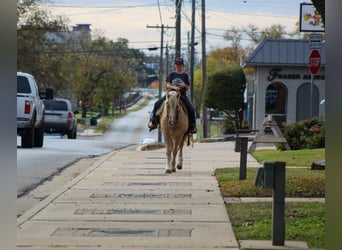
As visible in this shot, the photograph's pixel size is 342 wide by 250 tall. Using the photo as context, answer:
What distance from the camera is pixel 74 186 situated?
42.1ft

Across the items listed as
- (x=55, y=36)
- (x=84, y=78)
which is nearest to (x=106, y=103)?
(x=84, y=78)

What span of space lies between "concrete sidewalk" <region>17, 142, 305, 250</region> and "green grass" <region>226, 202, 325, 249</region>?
0.58 ft

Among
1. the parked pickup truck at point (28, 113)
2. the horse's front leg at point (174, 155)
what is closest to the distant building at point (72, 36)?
the parked pickup truck at point (28, 113)

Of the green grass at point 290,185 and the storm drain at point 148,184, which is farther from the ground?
the green grass at point 290,185

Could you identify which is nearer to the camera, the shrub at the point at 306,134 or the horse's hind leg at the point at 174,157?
the horse's hind leg at the point at 174,157

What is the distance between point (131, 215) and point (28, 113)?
12345mm

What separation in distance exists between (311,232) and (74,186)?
604 cm

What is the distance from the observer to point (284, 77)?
39562mm

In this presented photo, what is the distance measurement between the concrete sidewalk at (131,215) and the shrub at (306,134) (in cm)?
747

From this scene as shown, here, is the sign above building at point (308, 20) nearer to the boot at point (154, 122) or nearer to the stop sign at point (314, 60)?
the stop sign at point (314, 60)

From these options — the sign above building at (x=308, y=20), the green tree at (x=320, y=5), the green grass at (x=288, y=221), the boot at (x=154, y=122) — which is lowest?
the green grass at (x=288, y=221)

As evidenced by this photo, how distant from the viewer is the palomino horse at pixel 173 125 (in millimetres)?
14359

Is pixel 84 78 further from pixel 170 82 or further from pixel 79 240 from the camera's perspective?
pixel 79 240
